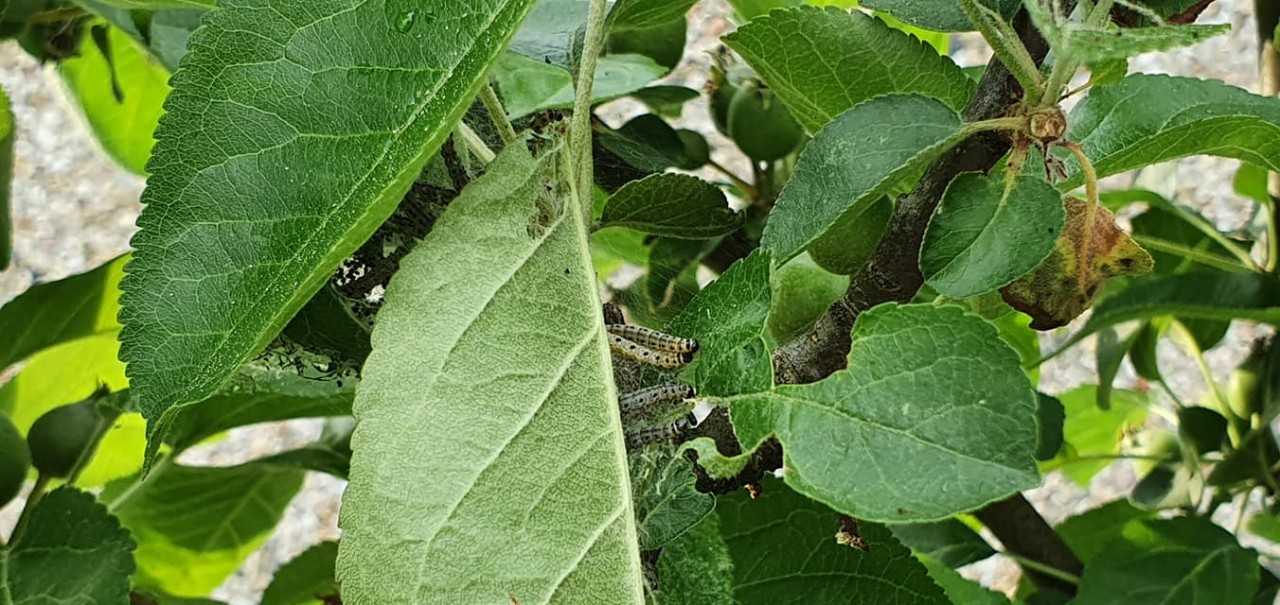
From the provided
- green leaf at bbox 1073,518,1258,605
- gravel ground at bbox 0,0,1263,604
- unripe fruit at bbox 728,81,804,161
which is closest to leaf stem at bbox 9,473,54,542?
unripe fruit at bbox 728,81,804,161

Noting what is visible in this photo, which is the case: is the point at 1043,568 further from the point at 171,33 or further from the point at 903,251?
the point at 171,33

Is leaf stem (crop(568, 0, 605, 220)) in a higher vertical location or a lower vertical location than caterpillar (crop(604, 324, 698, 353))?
higher

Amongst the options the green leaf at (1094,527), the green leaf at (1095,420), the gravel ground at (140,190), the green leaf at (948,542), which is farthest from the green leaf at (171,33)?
the gravel ground at (140,190)

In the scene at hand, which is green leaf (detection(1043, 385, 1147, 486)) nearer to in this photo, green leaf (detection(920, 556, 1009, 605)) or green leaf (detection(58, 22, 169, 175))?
green leaf (detection(920, 556, 1009, 605))

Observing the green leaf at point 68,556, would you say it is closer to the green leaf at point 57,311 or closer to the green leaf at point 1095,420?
the green leaf at point 57,311

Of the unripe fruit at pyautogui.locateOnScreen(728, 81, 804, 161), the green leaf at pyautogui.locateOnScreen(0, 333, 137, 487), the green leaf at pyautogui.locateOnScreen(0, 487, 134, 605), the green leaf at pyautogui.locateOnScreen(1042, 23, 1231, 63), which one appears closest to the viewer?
the green leaf at pyautogui.locateOnScreen(1042, 23, 1231, 63)

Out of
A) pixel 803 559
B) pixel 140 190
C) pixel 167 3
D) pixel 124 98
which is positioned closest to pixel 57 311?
pixel 124 98

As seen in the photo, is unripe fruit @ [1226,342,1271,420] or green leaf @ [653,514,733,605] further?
unripe fruit @ [1226,342,1271,420]

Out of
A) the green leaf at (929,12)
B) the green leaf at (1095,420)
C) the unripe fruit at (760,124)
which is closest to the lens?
the green leaf at (929,12)
